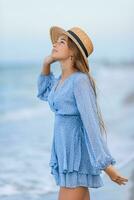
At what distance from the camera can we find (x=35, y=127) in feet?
10.9

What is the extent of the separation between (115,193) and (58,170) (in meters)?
1.15

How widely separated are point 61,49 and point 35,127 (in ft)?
4.76

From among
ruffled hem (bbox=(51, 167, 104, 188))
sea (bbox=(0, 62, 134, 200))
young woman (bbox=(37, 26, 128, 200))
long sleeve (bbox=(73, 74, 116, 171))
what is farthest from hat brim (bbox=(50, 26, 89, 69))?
sea (bbox=(0, 62, 134, 200))

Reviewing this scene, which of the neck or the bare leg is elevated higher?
the neck

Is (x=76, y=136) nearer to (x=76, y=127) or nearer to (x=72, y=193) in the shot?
(x=76, y=127)

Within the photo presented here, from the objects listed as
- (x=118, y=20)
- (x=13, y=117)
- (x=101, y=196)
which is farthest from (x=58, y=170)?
(x=118, y=20)

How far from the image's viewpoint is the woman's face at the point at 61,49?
193 centimetres

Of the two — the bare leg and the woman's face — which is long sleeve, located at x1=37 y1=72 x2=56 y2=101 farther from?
the bare leg

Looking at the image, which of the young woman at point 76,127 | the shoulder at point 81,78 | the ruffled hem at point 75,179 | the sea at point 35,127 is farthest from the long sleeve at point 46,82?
the sea at point 35,127

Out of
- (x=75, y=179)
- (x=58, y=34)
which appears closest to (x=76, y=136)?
(x=75, y=179)

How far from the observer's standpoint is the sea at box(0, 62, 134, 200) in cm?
313

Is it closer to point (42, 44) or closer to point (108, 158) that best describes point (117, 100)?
point (42, 44)

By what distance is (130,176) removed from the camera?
311 cm

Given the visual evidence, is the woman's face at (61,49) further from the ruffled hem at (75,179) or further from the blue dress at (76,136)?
the ruffled hem at (75,179)
